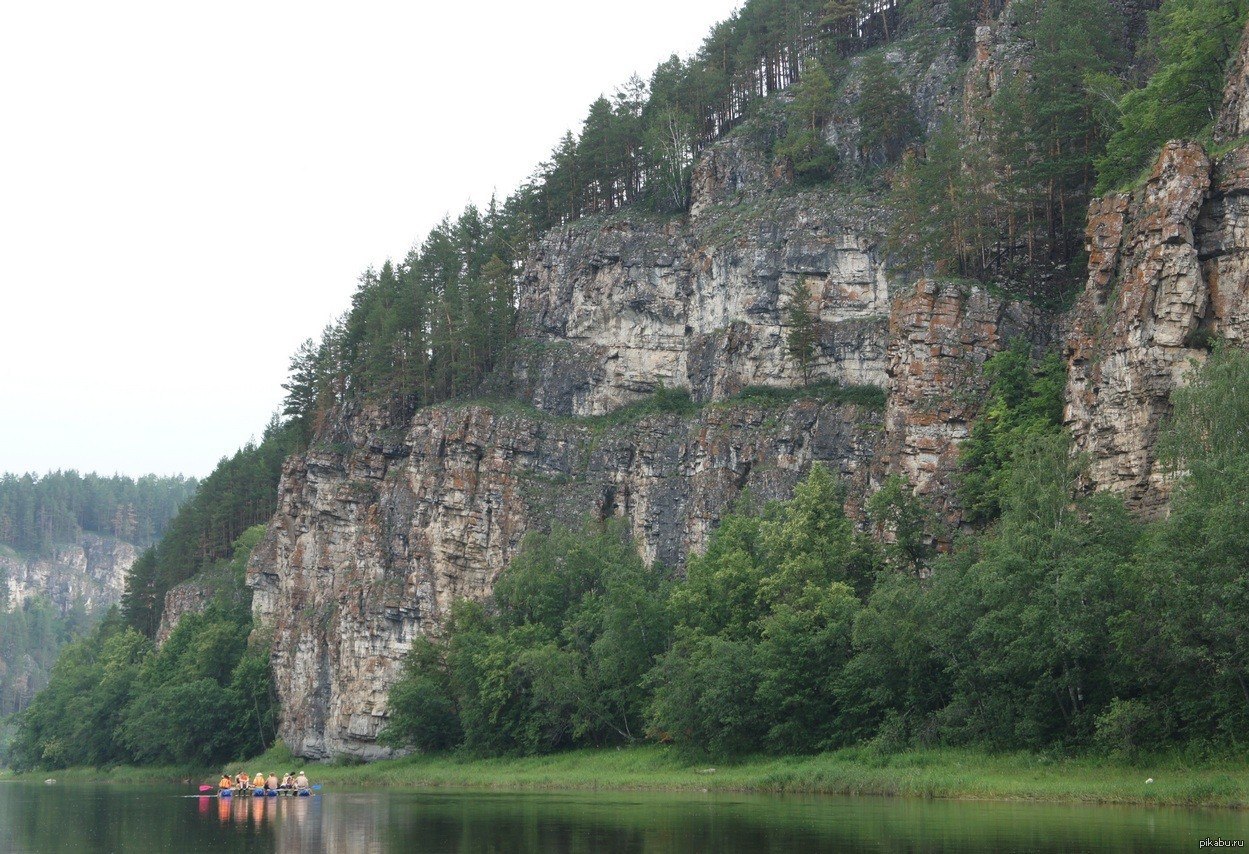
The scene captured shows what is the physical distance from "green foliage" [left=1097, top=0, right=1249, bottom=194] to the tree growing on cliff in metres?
25.8

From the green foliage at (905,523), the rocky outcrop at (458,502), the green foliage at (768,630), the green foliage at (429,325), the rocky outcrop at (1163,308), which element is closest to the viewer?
the rocky outcrop at (1163,308)

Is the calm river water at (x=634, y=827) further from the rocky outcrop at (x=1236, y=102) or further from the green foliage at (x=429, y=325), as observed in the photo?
the green foliage at (x=429, y=325)

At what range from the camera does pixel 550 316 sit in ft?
365

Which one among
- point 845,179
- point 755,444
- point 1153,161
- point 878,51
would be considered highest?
point 878,51

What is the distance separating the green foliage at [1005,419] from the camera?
69.0 meters

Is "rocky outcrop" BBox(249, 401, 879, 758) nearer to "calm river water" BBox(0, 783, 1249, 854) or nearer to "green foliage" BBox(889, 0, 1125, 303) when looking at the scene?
"green foliage" BBox(889, 0, 1125, 303)

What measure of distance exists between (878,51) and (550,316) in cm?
3414

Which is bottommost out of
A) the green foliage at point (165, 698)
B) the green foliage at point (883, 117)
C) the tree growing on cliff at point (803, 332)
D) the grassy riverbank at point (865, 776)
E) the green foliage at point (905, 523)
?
the grassy riverbank at point (865, 776)

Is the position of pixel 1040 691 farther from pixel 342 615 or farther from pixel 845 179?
pixel 342 615

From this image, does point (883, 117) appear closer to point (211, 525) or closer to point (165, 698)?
point (165, 698)

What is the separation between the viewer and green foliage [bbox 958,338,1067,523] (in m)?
69.0

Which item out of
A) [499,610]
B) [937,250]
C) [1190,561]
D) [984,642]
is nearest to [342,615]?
[499,610]

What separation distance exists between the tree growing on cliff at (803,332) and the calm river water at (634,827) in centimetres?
3763

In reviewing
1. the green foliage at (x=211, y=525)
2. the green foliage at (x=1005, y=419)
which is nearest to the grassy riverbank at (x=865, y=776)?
the green foliage at (x=1005, y=419)
